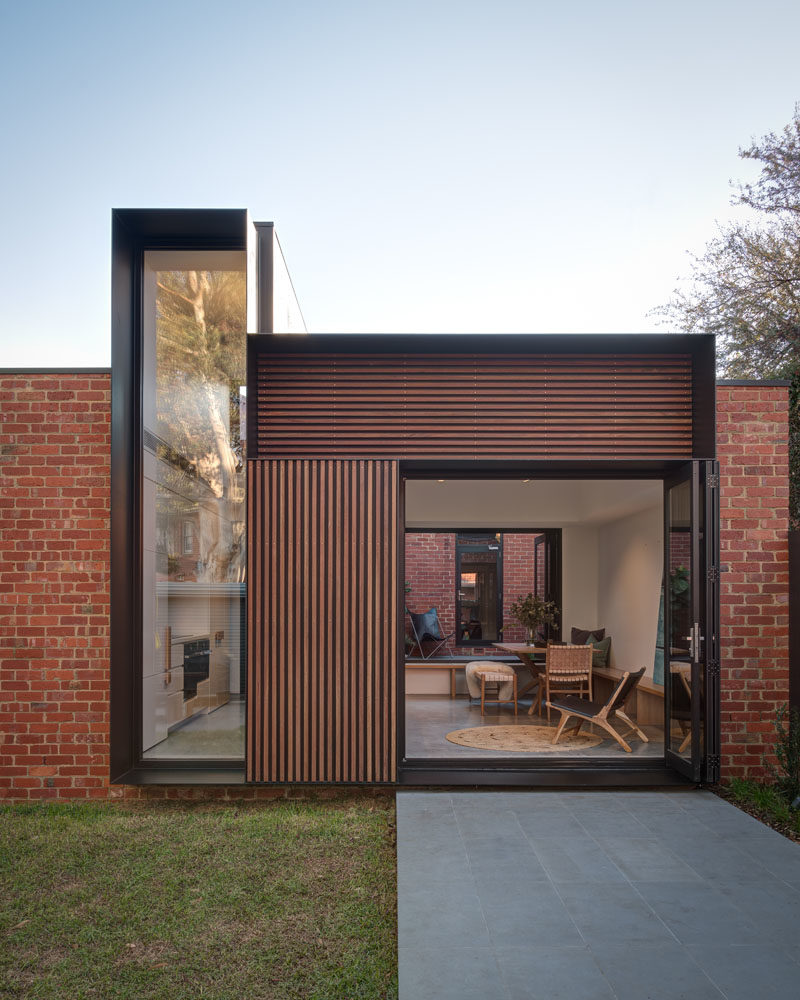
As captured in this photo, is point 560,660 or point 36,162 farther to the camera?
point 36,162

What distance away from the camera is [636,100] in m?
10.5

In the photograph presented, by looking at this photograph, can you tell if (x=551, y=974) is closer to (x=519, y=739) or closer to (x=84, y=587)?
(x=84, y=587)

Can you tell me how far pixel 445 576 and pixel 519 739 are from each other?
250 inches

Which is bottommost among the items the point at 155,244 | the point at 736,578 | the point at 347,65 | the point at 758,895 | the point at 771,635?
the point at 758,895

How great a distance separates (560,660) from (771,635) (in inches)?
91.8

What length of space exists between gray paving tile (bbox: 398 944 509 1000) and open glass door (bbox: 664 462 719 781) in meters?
2.83

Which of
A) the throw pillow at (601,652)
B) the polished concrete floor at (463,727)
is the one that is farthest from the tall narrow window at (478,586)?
the throw pillow at (601,652)

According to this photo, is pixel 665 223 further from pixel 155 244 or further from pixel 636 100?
pixel 155 244

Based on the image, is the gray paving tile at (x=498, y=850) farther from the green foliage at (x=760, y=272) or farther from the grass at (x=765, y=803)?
the green foliage at (x=760, y=272)

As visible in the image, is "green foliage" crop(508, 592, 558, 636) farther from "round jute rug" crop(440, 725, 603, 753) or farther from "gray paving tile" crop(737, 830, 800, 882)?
"gray paving tile" crop(737, 830, 800, 882)

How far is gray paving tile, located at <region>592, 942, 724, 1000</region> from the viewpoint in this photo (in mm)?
2773

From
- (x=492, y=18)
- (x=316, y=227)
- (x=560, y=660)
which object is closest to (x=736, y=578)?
(x=560, y=660)

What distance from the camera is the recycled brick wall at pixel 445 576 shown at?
533 inches

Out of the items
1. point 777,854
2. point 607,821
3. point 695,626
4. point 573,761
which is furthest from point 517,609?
point 777,854
